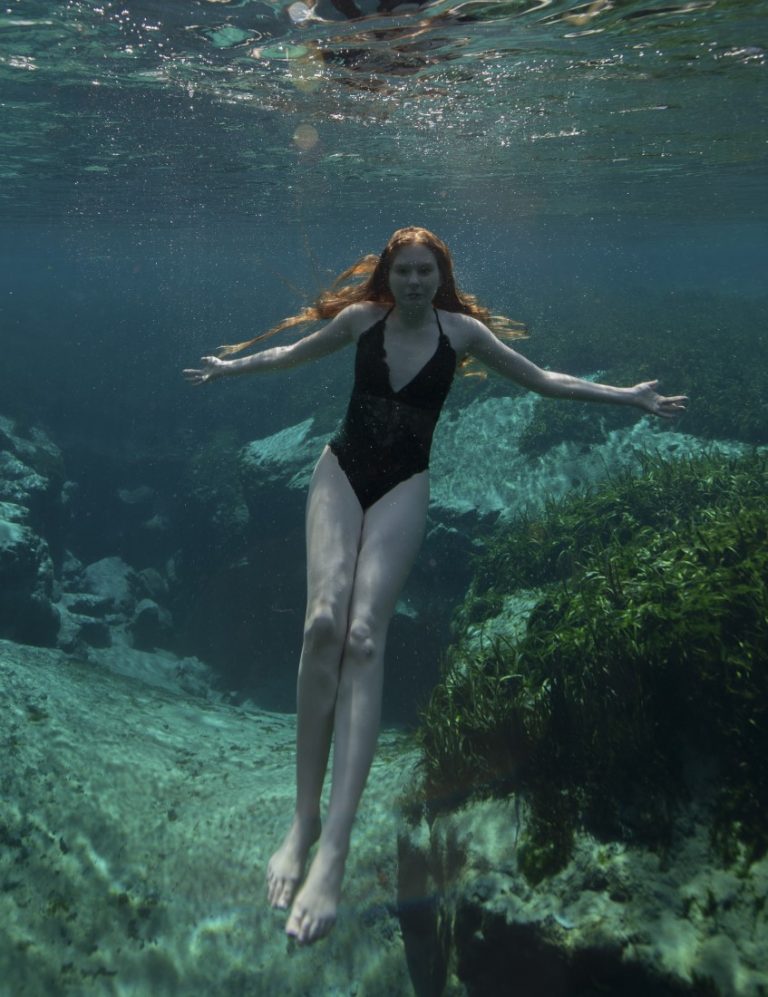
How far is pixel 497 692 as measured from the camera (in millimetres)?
5871

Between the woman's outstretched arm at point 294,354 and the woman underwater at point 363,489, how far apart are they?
1 cm

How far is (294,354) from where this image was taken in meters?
5.16

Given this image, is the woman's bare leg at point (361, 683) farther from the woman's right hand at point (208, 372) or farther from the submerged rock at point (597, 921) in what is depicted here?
the woman's right hand at point (208, 372)

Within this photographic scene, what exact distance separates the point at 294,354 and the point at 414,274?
1.17 metres

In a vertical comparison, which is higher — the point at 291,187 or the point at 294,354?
the point at 291,187

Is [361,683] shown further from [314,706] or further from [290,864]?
[290,864]

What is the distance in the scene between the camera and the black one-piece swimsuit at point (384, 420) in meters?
4.61

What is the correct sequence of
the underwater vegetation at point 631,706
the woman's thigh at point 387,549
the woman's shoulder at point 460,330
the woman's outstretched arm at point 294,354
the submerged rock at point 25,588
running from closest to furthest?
the woman's thigh at point 387,549 → the underwater vegetation at point 631,706 → the woman's shoulder at point 460,330 → the woman's outstretched arm at point 294,354 → the submerged rock at point 25,588

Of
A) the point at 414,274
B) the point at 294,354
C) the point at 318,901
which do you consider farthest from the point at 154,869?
the point at 414,274

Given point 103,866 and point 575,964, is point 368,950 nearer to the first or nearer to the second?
point 575,964

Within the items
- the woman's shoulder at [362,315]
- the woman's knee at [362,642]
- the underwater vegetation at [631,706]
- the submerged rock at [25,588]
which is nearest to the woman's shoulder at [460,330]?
the woman's shoulder at [362,315]

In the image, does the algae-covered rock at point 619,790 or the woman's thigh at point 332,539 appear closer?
the algae-covered rock at point 619,790

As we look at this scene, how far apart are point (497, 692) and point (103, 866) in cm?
358

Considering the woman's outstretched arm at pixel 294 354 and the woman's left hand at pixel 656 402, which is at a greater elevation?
the woman's outstretched arm at pixel 294 354
